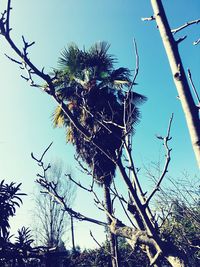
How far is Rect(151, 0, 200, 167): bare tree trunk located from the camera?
1.25 m

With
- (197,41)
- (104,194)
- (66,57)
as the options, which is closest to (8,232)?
(104,194)

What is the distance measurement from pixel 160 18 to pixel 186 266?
1.86 metres

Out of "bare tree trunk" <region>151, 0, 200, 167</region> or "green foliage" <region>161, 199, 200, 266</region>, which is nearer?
"bare tree trunk" <region>151, 0, 200, 167</region>

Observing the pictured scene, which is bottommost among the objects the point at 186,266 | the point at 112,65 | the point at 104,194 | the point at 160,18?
the point at 186,266

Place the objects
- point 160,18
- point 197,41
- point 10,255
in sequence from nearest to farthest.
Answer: point 160,18 → point 197,41 → point 10,255

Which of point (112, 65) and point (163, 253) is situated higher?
point (112, 65)

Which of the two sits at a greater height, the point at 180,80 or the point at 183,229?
the point at 183,229

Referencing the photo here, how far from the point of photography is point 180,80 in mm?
1370

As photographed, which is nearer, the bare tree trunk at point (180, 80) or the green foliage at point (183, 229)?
the bare tree trunk at point (180, 80)

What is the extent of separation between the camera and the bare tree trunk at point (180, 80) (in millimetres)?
1247

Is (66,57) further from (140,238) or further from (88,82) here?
(140,238)

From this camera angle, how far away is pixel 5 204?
680 centimetres

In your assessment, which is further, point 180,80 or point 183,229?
point 183,229

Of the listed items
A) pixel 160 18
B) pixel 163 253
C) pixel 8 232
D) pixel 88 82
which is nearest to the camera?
pixel 160 18
